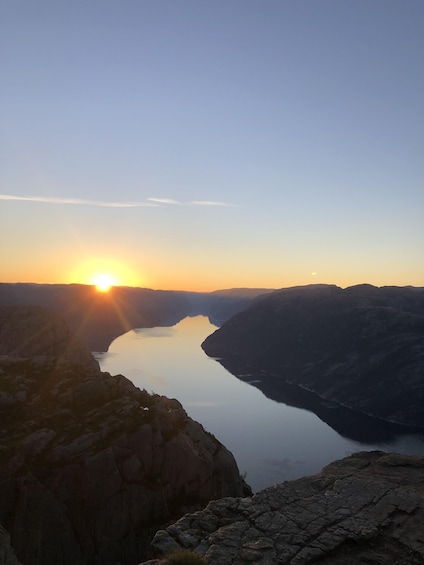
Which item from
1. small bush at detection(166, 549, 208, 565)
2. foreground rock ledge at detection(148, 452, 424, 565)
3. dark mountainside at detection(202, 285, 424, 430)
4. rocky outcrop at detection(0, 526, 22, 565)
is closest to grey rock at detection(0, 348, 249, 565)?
rocky outcrop at detection(0, 526, 22, 565)

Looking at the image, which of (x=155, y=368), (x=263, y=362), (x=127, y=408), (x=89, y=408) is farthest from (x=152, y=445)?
(x=263, y=362)

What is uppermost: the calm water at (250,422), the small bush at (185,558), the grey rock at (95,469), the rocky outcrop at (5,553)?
the small bush at (185,558)

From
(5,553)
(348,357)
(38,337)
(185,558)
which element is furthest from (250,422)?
(185,558)

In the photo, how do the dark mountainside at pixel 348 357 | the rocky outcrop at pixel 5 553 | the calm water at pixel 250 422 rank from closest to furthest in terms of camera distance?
the rocky outcrop at pixel 5 553 → the calm water at pixel 250 422 → the dark mountainside at pixel 348 357

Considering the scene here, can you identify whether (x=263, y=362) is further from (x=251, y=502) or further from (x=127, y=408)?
(x=251, y=502)

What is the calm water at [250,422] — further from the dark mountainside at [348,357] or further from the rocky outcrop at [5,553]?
the rocky outcrop at [5,553]

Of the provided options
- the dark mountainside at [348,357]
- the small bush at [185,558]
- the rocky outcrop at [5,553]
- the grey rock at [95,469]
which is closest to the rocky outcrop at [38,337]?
the grey rock at [95,469]

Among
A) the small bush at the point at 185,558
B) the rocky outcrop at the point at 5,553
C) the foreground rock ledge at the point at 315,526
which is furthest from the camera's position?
the rocky outcrop at the point at 5,553
